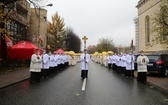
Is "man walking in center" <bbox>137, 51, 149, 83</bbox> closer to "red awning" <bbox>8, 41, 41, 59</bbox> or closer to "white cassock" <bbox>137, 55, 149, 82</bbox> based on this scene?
"white cassock" <bbox>137, 55, 149, 82</bbox>

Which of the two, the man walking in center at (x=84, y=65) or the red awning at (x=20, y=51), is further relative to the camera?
the red awning at (x=20, y=51)

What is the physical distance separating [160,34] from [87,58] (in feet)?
18.0

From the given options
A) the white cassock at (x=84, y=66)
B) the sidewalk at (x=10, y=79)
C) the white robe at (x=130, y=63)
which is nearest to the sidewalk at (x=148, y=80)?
the sidewalk at (x=10, y=79)

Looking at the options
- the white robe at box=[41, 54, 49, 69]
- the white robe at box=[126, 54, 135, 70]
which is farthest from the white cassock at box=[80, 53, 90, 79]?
the white robe at box=[126, 54, 135, 70]

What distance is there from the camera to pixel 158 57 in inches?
738

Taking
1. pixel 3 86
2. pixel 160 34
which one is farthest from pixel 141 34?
pixel 3 86

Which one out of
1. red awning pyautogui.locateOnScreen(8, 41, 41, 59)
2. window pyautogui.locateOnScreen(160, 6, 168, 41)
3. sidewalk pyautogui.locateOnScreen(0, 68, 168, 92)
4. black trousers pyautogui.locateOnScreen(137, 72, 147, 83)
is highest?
window pyautogui.locateOnScreen(160, 6, 168, 41)

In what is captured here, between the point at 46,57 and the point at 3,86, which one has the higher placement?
the point at 46,57

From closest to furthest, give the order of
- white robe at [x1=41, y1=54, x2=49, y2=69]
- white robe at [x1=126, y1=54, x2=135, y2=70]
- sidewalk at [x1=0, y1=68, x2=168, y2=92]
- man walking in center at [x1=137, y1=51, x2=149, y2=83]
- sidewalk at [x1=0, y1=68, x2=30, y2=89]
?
sidewalk at [x1=0, y1=68, x2=168, y2=92]
sidewalk at [x1=0, y1=68, x2=30, y2=89]
man walking in center at [x1=137, y1=51, x2=149, y2=83]
white robe at [x1=41, y1=54, x2=49, y2=69]
white robe at [x1=126, y1=54, x2=135, y2=70]

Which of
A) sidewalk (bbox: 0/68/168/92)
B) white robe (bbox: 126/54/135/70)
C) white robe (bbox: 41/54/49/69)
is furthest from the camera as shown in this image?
white robe (bbox: 126/54/135/70)

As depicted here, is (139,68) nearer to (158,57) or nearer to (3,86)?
(158,57)

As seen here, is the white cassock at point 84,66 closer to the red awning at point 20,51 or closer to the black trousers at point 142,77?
the black trousers at point 142,77

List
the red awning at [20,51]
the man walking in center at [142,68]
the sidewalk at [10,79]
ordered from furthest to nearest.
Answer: the red awning at [20,51], the man walking in center at [142,68], the sidewalk at [10,79]

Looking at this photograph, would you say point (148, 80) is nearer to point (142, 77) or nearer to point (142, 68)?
point (142, 77)
